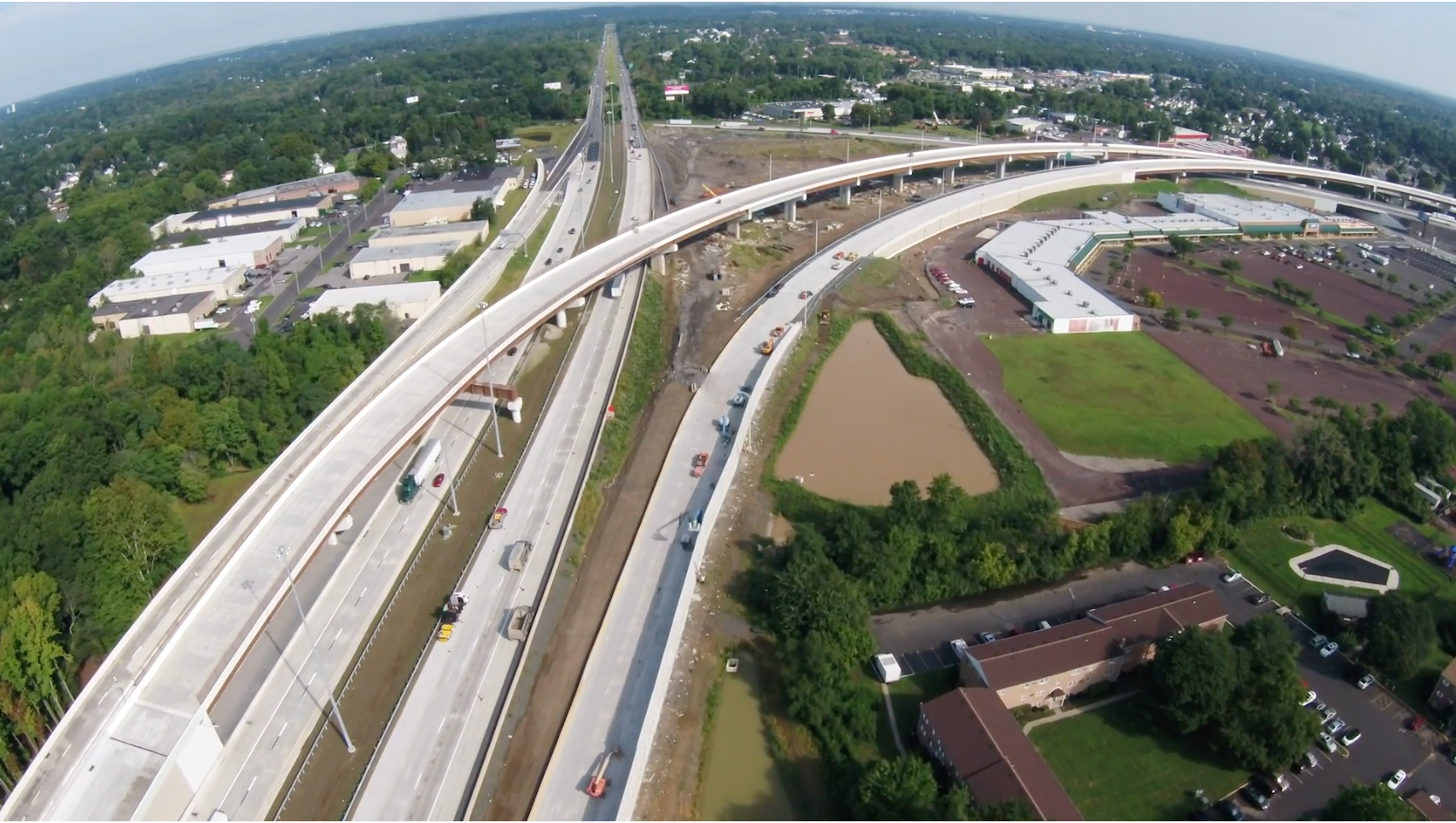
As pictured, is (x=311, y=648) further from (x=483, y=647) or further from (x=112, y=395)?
(x=112, y=395)

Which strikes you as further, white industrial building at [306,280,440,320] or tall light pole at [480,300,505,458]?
white industrial building at [306,280,440,320]

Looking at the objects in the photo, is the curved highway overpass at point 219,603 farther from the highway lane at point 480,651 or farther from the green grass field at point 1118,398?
the green grass field at point 1118,398

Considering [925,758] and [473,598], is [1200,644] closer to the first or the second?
[925,758]

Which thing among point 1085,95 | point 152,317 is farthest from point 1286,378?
point 1085,95

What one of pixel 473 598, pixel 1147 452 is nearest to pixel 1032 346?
pixel 1147 452

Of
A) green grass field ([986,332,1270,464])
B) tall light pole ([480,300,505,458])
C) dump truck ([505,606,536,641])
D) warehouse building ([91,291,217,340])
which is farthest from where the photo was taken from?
warehouse building ([91,291,217,340])

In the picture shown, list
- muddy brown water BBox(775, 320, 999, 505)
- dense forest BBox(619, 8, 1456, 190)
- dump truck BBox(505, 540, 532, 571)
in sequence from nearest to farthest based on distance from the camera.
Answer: dump truck BBox(505, 540, 532, 571) → muddy brown water BBox(775, 320, 999, 505) → dense forest BBox(619, 8, 1456, 190)

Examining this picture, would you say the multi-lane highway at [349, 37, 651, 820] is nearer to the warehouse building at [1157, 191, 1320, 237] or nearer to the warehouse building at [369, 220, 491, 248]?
the warehouse building at [369, 220, 491, 248]

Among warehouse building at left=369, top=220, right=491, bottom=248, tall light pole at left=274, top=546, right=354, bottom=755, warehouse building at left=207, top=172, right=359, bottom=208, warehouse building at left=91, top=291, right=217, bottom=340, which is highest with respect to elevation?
warehouse building at left=207, top=172, right=359, bottom=208

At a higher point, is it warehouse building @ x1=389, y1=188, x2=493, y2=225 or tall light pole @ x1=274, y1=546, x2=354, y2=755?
warehouse building @ x1=389, y1=188, x2=493, y2=225

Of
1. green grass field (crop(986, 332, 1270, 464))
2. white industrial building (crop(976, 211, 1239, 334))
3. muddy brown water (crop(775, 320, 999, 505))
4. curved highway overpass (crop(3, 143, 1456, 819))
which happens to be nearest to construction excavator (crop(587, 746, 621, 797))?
curved highway overpass (crop(3, 143, 1456, 819))
